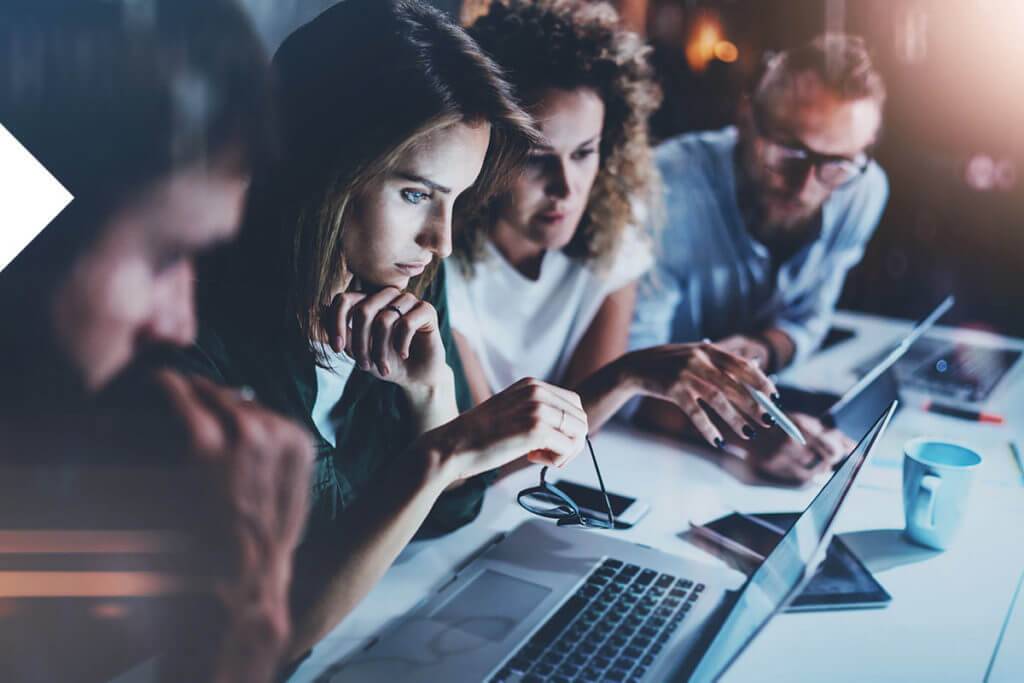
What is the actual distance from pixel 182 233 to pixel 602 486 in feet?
2.02

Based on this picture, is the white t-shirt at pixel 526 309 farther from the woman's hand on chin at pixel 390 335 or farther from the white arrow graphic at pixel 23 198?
the white arrow graphic at pixel 23 198

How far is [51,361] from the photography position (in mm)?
757

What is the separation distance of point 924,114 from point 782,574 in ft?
4.38

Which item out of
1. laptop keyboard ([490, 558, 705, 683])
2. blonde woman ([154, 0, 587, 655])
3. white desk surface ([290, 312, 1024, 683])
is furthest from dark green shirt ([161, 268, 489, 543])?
laptop keyboard ([490, 558, 705, 683])

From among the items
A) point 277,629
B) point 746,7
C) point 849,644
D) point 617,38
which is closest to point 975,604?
point 849,644

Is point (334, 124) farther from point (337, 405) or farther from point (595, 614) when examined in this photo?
point (595, 614)

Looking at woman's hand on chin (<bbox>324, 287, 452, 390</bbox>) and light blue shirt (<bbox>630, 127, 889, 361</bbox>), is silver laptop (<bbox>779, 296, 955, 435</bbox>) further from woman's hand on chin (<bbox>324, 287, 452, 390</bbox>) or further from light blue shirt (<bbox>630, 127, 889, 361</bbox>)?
woman's hand on chin (<bbox>324, 287, 452, 390</bbox>)

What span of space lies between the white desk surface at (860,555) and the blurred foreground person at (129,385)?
14 cm

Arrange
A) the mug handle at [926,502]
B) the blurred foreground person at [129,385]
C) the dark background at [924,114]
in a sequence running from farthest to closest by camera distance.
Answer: the dark background at [924,114], the mug handle at [926,502], the blurred foreground person at [129,385]

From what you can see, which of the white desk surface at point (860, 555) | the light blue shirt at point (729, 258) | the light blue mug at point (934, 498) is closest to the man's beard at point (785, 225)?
the light blue shirt at point (729, 258)

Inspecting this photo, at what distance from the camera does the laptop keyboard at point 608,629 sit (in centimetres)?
82

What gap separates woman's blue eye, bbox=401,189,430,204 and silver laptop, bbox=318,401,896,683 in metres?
0.43

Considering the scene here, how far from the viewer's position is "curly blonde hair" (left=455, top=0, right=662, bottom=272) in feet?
3.47

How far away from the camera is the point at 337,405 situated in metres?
0.97
